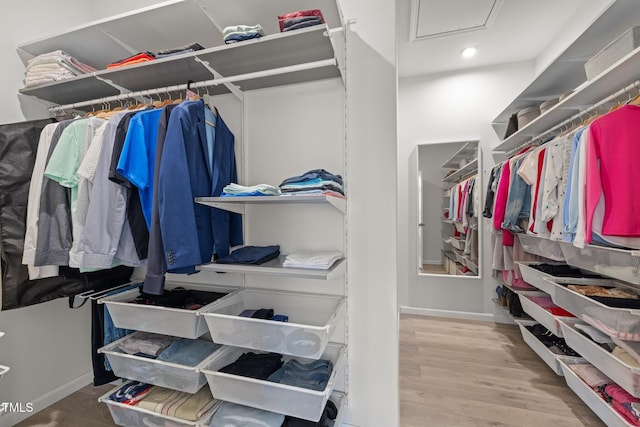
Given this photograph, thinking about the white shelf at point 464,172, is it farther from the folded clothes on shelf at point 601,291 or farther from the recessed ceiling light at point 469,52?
the folded clothes on shelf at point 601,291

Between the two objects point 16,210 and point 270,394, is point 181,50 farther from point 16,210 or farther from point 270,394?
point 270,394

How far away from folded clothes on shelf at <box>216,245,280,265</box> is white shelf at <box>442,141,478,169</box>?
2.46m

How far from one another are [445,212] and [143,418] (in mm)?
3092

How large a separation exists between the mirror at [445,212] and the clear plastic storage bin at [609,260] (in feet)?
4.20

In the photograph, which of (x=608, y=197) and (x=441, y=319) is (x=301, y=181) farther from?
(x=441, y=319)

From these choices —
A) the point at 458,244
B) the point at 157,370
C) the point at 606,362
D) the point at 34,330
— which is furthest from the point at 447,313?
the point at 34,330

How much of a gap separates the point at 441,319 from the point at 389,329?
6.37 feet

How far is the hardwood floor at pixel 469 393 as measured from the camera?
1.54 meters

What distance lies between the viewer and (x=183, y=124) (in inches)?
46.1

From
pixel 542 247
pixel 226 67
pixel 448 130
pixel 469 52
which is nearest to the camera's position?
pixel 226 67

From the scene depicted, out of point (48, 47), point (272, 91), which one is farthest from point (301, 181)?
point (48, 47)

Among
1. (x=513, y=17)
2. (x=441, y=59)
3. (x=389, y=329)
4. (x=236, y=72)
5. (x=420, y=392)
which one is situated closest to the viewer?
(x=389, y=329)

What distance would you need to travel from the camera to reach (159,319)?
4.29 ft

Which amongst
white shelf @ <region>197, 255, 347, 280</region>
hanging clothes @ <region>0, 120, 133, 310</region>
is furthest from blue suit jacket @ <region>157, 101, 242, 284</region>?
hanging clothes @ <region>0, 120, 133, 310</region>
